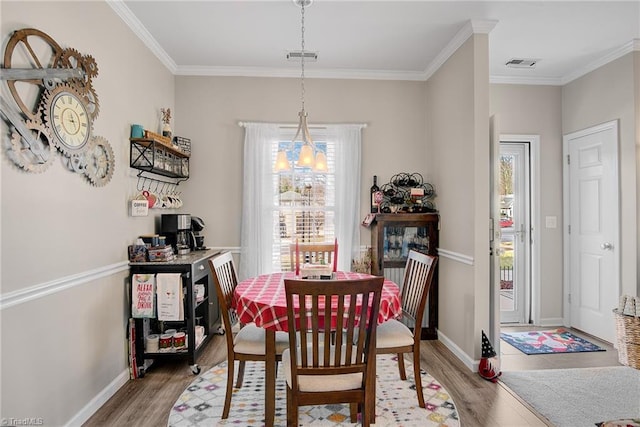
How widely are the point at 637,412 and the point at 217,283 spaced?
286 cm

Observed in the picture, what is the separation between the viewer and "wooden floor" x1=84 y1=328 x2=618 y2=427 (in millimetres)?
Answer: 2191

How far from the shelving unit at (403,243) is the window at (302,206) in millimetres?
575

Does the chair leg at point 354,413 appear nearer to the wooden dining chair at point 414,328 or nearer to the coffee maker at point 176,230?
the wooden dining chair at point 414,328

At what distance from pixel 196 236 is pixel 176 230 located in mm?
477

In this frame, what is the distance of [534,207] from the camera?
4031mm

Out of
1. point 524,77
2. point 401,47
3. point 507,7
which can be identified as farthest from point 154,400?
point 524,77

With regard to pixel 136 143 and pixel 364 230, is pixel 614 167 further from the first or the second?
pixel 136 143

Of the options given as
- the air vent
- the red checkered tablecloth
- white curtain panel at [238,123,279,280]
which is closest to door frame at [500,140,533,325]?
the air vent

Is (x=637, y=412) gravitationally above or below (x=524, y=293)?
below

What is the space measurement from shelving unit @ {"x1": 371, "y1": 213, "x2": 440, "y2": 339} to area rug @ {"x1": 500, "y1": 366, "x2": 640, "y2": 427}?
92cm

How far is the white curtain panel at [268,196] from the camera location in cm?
380

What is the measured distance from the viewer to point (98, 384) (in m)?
2.33

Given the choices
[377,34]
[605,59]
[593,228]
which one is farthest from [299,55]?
[593,228]

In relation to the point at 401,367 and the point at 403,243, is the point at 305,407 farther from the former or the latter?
the point at 403,243
